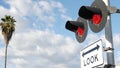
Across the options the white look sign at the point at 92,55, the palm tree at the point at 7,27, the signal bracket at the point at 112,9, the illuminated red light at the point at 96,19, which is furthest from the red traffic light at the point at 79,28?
the palm tree at the point at 7,27

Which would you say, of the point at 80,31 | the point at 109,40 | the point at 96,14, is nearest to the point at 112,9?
the point at 96,14

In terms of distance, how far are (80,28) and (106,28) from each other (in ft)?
2.42

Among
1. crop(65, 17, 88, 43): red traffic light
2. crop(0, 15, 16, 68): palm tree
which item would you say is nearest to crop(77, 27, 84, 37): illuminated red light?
crop(65, 17, 88, 43): red traffic light

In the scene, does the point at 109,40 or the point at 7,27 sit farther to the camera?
the point at 7,27

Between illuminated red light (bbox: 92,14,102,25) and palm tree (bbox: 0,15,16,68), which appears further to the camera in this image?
palm tree (bbox: 0,15,16,68)

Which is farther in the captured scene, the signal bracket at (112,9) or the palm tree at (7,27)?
the palm tree at (7,27)

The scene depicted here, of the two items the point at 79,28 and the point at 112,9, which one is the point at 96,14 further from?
the point at 79,28

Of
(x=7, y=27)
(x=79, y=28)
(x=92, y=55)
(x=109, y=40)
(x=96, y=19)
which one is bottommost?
(x=92, y=55)

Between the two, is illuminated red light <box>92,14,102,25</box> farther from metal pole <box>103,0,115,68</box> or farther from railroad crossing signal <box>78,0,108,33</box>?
metal pole <box>103,0,115,68</box>

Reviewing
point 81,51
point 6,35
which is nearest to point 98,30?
point 81,51

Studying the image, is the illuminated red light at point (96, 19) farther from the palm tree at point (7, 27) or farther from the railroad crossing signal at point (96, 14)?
the palm tree at point (7, 27)

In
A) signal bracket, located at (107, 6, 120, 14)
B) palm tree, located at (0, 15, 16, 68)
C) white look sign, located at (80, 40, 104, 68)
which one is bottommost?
white look sign, located at (80, 40, 104, 68)

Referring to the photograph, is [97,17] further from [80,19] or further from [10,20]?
[10,20]

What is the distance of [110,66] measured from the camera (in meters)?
5.13
